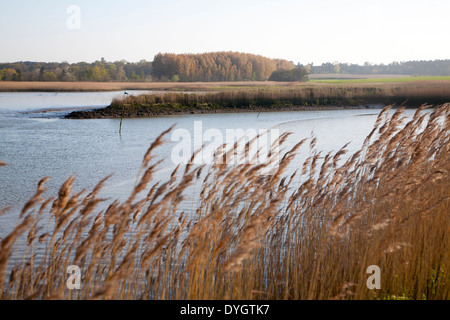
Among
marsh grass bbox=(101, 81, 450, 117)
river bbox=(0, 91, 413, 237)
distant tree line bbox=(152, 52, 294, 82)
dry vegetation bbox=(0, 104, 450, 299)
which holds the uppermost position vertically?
distant tree line bbox=(152, 52, 294, 82)

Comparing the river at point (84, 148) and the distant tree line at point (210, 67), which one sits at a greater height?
the distant tree line at point (210, 67)

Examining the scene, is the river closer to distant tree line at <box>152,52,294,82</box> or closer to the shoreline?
the shoreline

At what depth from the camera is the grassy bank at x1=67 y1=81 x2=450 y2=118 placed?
126 ft

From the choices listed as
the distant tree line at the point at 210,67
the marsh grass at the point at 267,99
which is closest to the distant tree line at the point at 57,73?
the distant tree line at the point at 210,67

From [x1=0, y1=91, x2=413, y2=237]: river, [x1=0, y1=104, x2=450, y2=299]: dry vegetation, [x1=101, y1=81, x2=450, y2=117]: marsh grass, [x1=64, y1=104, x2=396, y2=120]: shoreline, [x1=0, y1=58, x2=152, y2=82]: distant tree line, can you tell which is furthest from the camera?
[x1=0, y1=58, x2=152, y2=82]: distant tree line

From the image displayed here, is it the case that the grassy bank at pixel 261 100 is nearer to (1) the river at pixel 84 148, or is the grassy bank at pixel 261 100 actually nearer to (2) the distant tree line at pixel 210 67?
(1) the river at pixel 84 148

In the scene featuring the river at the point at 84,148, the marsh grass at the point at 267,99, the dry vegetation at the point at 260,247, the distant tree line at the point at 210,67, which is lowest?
the river at the point at 84,148

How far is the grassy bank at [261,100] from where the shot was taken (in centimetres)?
3850

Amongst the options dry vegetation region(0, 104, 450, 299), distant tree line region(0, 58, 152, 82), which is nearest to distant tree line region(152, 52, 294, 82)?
distant tree line region(0, 58, 152, 82)

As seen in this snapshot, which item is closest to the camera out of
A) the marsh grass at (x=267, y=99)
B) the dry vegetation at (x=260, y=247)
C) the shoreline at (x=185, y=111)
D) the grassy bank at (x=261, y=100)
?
the dry vegetation at (x=260, y=247)

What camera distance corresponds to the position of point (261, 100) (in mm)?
43781

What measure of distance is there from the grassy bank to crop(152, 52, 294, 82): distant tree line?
227 ft

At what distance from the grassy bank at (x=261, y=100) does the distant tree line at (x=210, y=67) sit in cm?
6913

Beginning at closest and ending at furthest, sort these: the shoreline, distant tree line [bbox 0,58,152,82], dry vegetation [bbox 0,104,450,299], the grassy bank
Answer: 1. dry vegetation [bbox 0,104,450,299]
2. the shoreline
3. the grassy bank
4. distant tree line [bbox 0,58,152,82]
